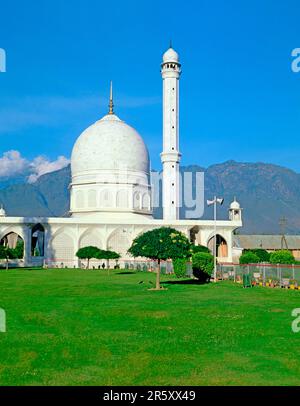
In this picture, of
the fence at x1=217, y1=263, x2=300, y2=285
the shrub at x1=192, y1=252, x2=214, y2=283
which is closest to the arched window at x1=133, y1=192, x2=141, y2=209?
the fence at x1=217, y1=263, x2=300, y2=285

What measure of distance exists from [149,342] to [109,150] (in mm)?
57645

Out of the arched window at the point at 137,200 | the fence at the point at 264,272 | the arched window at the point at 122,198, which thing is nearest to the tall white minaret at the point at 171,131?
the arched window at the point at 137,200

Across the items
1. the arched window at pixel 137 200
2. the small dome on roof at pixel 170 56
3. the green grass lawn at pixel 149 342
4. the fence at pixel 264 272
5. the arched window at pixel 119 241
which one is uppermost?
the small dome on roof at pixel 170 56

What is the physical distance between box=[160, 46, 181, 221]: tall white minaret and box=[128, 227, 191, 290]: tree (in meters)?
34.1

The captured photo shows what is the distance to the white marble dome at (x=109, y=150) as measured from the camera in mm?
68188

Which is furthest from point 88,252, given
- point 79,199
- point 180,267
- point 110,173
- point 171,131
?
point 180,267

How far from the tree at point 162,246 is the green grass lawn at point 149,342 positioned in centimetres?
784

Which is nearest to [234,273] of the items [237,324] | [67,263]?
[237,324]

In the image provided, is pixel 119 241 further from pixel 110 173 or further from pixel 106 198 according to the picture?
pixel 110 173

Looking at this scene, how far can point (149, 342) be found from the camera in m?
11.4

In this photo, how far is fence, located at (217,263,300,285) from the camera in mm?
26252

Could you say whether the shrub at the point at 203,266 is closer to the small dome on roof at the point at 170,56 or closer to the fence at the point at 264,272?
the fence at the point at 264,272
